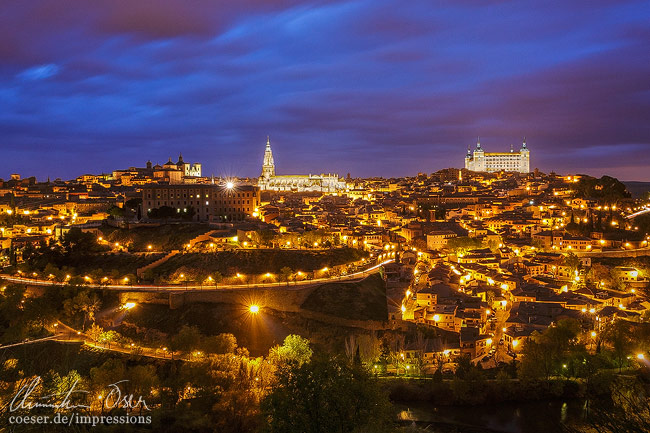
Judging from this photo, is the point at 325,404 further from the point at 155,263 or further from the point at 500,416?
the point at 155,263

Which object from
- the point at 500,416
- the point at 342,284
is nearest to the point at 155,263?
the point at 342,284

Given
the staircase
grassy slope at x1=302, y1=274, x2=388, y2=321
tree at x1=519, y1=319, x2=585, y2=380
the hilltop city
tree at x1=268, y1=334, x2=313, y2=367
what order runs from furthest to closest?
1. the staircase
2. grassy slope at x1=302, y1=274, x2=388, y2=321
3. the hilltop city
4. tree at x1=519, y1=319, x2=585, y2=380
5. tree at x1=268, y1=334, x2=313, y2=367

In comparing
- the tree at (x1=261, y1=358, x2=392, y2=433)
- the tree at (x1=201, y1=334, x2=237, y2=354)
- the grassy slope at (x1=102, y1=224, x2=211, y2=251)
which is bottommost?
the tree at (x1=201, y1=334, x2=237, y2=354)

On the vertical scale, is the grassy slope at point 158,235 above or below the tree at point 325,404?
above

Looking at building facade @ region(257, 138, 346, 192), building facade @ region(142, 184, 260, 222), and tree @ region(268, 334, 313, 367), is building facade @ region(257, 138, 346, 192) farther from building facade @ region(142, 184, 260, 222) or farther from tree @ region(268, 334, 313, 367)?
tree @ region(268, 334, 313, 367)

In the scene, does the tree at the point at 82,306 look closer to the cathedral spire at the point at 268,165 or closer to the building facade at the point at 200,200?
the building facade at the point at 200,200

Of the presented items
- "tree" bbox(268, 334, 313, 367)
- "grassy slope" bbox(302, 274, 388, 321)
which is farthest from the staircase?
"tree" bbox(268, 334, 313, 367)

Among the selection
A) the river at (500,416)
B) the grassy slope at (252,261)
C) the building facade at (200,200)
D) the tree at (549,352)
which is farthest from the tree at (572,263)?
the building facade at (200,200)
